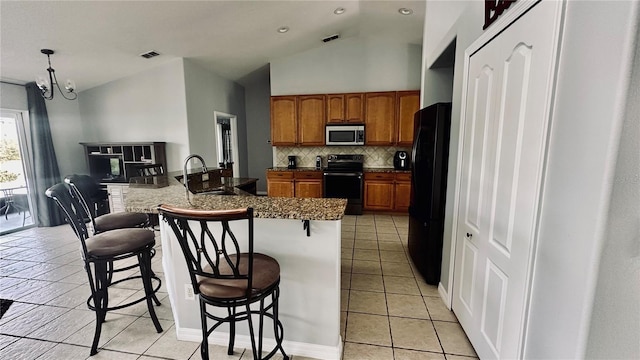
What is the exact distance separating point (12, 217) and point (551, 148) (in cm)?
690

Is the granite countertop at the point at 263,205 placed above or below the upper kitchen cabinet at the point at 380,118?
below

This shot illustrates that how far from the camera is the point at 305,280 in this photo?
1.63m

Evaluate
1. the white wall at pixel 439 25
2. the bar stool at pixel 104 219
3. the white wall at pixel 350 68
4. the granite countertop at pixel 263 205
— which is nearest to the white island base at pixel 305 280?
the granite countertop at pixel 263 205

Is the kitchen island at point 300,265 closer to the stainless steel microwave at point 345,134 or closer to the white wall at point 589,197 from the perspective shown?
the white wall at point 589,197

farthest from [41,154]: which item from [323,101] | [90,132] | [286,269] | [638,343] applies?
[638,343]

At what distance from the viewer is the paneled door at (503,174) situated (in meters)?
1.10

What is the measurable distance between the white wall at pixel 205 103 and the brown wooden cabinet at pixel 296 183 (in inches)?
51.2

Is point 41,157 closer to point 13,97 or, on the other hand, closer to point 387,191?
point 13,97

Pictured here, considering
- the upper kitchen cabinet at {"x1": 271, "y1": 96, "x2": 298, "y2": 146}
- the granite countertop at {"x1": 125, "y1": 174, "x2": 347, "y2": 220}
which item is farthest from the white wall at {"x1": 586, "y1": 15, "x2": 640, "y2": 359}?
the upper kitchen cabinet at {"x1": 271, "y1": 96, "x2": 298, "y2": 146}

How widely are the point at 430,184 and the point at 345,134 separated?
2.78 metres

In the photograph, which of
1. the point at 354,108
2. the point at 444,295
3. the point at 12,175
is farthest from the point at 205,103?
the point at 444,295

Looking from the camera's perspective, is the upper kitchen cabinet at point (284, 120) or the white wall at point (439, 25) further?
the upper kitchen cabinet at point (284, 120)

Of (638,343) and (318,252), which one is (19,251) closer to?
(318,252)

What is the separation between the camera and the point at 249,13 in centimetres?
338
